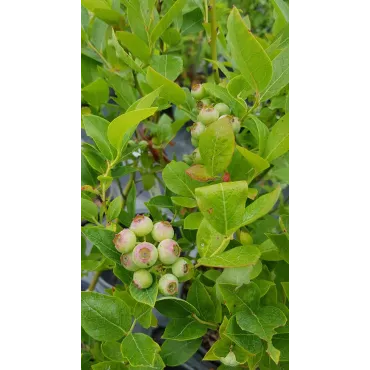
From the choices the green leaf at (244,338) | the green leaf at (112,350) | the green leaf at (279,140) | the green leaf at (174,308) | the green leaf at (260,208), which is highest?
the green leaf at (279,140)

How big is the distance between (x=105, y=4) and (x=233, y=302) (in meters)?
0.32

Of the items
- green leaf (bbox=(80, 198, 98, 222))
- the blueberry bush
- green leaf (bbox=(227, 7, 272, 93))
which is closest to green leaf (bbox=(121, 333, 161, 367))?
the blueberry bush

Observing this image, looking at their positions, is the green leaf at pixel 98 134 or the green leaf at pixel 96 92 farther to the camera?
Answer: the green leaf at pixel 96 92

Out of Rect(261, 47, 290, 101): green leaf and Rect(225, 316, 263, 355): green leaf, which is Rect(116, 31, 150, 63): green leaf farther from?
Rect(225, 316, 263, 355): green leaf

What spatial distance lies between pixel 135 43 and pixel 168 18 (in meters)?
0.04

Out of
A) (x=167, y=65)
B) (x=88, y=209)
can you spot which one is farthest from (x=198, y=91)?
(x=88, y=209)

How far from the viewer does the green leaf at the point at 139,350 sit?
0.37 metres

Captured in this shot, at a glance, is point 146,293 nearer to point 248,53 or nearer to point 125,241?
point 125,241

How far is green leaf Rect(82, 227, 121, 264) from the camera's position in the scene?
0.37 metres

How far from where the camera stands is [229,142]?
35cm

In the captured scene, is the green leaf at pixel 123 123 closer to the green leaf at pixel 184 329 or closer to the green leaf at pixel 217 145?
the green leaf at pixel 217 145

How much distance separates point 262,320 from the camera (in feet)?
1.26

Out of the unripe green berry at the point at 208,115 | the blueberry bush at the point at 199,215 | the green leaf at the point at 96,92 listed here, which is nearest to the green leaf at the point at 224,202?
the blueberry bush at the point at 199,215
